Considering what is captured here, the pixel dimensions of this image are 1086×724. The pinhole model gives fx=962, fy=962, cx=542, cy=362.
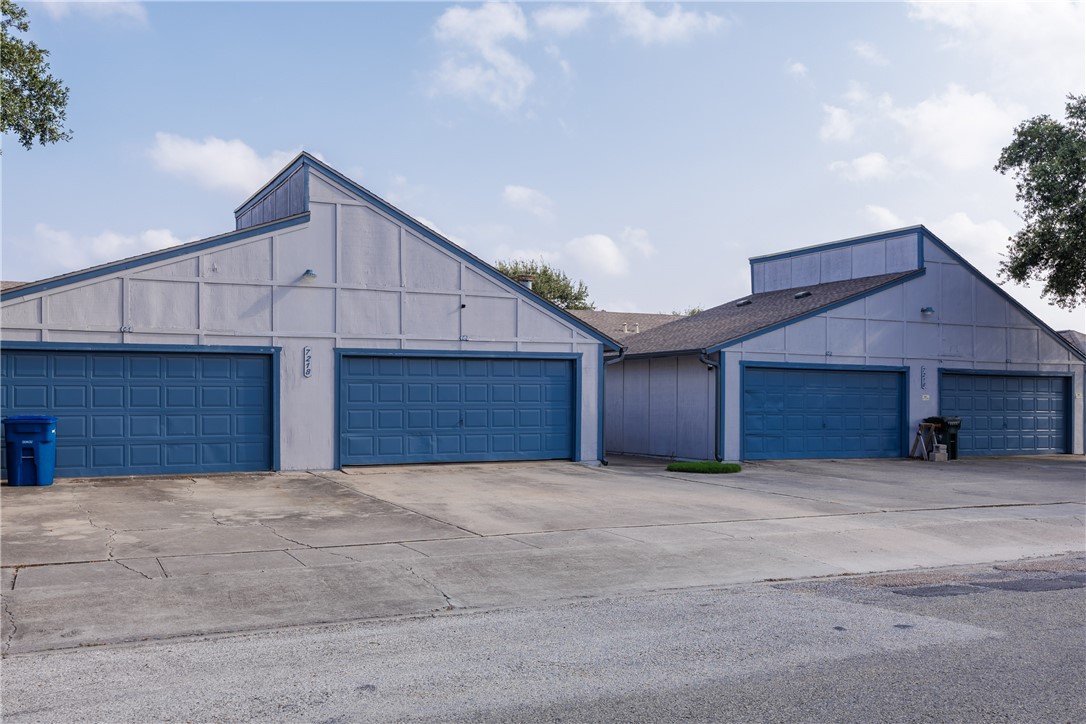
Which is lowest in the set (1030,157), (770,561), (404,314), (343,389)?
(770,561)

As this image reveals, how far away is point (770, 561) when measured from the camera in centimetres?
1020

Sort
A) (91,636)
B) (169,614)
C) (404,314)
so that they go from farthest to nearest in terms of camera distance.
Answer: (404,314)
(169,614)
(91,636)

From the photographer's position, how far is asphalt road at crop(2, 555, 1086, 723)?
5.32 metres

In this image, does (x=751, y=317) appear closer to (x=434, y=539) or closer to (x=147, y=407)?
(x=147, y=407)

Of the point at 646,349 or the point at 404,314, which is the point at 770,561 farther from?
the point at 646,349

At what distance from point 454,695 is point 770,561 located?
5458 mm

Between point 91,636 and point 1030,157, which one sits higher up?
point 1030,157

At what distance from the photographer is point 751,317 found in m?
25.4

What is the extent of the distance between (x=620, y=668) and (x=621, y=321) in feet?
114

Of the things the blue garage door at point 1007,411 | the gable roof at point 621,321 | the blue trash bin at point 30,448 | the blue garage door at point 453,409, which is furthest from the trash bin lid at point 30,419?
the gable roof at point 621,321

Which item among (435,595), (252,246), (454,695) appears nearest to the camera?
(454,695)

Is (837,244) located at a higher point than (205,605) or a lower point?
higher

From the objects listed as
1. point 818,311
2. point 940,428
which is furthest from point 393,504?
point 940,428

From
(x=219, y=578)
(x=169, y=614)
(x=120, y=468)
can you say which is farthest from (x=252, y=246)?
(x=169, y=614)
